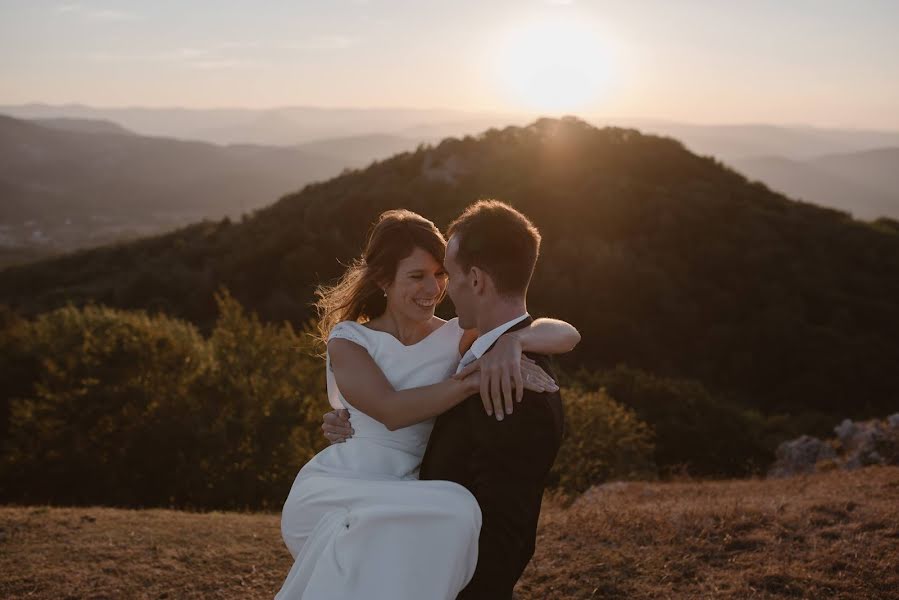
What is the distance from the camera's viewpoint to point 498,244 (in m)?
3.22

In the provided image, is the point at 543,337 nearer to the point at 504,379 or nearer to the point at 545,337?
the point at 545,337

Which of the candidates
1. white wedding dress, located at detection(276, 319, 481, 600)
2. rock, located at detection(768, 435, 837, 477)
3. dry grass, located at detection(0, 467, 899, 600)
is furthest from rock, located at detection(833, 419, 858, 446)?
white wedding dress, located at detection(276, 319, 481, 600)

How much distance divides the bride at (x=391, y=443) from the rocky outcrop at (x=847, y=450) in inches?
485

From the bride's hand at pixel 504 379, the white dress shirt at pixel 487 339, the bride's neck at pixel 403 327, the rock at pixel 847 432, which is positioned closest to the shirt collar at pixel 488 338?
the white dress shirt at pixel 487 339

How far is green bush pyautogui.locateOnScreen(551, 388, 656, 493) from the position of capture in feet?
48.9

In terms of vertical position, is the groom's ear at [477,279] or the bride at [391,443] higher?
the groom's ear at [477,279]

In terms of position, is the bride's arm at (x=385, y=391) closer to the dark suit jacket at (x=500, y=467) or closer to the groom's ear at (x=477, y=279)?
the dark suit jacket at (x=500, y=467)

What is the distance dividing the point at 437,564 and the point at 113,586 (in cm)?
537

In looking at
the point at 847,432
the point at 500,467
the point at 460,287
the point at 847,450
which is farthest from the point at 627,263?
the point at 500,467

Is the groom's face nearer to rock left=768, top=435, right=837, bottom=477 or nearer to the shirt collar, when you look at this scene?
the shirt collar

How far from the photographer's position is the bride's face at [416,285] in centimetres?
394

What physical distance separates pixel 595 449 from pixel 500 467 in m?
13.2

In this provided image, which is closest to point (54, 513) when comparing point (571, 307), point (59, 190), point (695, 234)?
point (571, 307)

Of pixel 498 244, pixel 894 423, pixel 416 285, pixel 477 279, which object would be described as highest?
pixel 498 244
